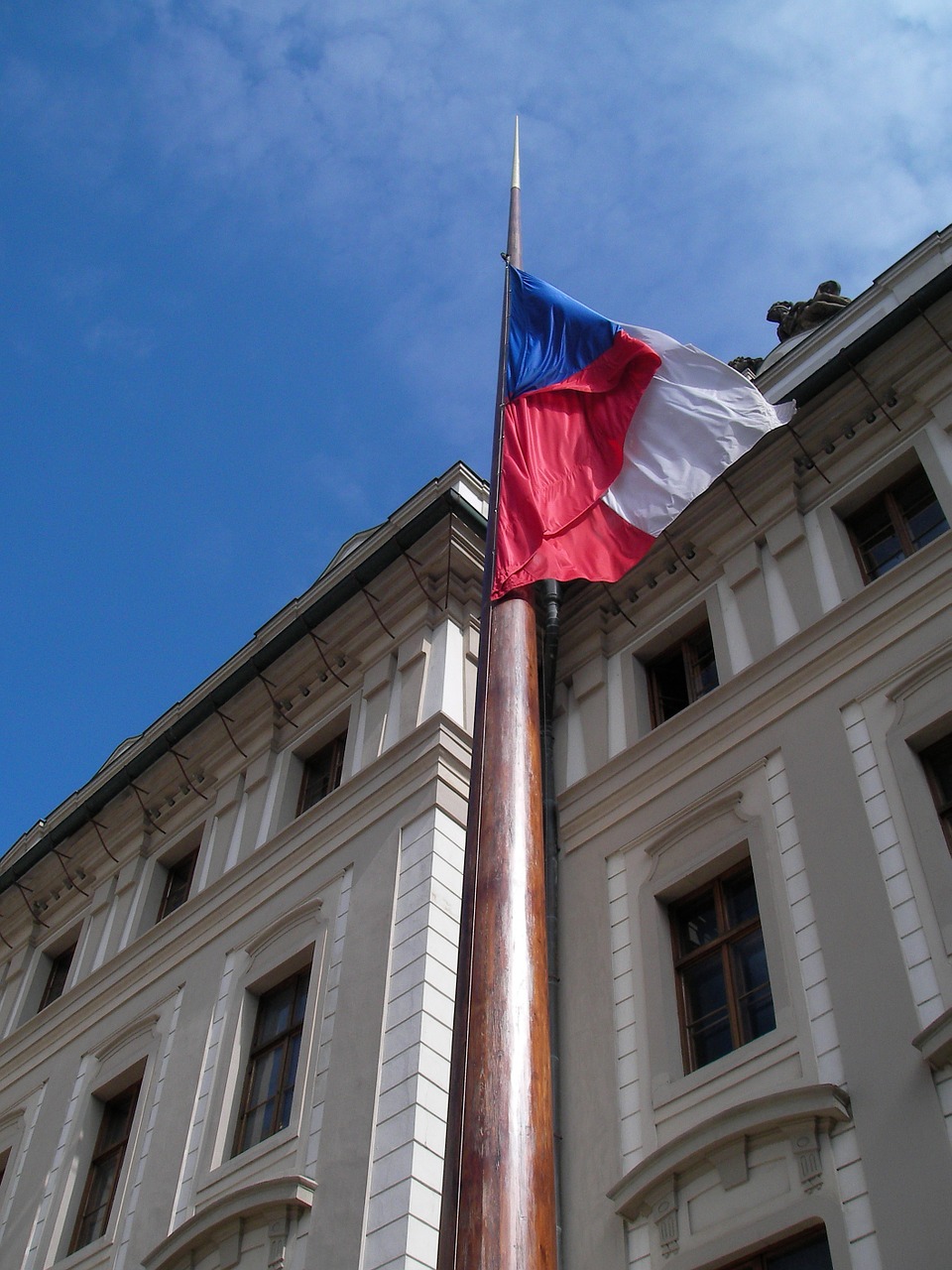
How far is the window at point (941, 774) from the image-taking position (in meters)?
12.0

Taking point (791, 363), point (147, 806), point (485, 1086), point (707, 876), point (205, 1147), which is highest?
point (791, 363)

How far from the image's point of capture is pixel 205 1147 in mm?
14625

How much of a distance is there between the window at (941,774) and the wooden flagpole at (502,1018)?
18.1 feet

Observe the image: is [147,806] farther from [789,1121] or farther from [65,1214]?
[789,1121]

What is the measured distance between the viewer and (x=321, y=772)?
19.1 meters

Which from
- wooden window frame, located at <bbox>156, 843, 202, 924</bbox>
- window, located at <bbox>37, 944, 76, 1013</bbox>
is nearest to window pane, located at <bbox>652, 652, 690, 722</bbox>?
wooden window frame, located at <bbox>156, 843, 202, 924</bbox>

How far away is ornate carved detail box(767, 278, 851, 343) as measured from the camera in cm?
2148

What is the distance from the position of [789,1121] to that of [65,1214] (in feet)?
32.5

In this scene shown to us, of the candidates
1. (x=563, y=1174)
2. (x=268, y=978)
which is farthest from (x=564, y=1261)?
(x=268, y=978)

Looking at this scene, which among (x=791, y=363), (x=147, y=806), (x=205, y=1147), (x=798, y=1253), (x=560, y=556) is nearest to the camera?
(x=798, y=1253)

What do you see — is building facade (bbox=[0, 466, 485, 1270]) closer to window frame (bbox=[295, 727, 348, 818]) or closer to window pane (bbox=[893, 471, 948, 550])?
window frame (bbox=[295, 727, 348, 818])

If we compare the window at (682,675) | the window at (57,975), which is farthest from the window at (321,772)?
the window at (57,975)

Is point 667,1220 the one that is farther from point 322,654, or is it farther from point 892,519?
point 322,654

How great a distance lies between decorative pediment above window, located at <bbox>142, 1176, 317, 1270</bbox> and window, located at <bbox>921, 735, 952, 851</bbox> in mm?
6868
